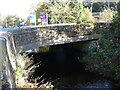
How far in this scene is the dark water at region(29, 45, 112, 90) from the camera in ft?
35.1

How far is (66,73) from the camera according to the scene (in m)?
12.9

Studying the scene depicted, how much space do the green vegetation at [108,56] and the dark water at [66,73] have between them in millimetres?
580

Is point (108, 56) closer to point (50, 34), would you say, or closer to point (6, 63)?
point (50, 34)

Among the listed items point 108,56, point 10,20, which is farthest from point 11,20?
point 108,56

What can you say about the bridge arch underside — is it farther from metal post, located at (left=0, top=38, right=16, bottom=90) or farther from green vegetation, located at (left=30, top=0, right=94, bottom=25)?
metal post, located at (left=0, top=38, right=16, bottom=90)

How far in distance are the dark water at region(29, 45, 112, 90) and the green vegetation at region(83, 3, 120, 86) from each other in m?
0.58

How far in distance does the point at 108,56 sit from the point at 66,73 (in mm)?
3379

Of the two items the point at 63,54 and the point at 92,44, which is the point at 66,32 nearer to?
the point at 92,44

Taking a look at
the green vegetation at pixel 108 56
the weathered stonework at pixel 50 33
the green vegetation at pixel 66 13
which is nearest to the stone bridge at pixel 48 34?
the weathered stonework at pixel 50 33

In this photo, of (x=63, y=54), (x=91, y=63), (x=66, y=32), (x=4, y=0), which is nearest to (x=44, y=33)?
(x=66, y=32)

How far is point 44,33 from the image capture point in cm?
1169

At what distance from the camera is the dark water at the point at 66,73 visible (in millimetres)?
10688

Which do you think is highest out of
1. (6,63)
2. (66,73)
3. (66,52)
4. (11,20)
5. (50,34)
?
(11,20)

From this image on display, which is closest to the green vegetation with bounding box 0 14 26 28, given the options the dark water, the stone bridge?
the dark water
